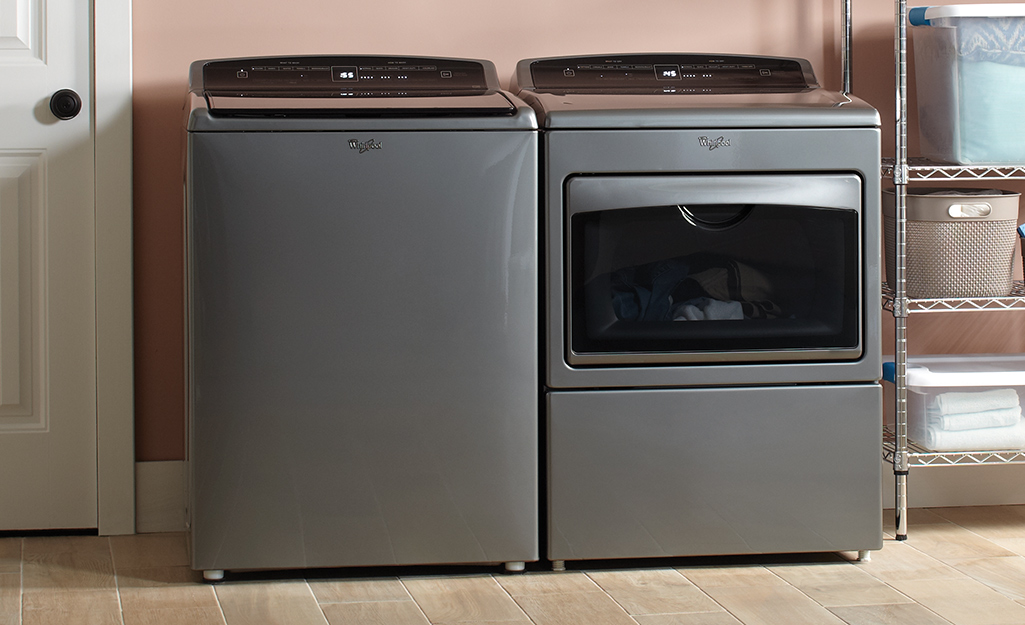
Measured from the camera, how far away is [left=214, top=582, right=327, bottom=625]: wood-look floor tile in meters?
1.63

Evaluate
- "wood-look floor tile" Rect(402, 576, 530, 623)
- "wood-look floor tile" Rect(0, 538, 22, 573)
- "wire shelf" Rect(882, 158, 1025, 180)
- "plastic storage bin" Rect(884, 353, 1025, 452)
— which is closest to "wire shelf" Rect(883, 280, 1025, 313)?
"plastic storage bin" Rect(884, 353, 1025, 452)

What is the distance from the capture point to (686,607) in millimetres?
1681

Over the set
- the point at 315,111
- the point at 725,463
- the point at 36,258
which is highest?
the point at 315,111

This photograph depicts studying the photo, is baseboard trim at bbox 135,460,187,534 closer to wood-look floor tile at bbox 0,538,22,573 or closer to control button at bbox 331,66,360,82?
wood-look floor tile at bbox 0,538,22,573

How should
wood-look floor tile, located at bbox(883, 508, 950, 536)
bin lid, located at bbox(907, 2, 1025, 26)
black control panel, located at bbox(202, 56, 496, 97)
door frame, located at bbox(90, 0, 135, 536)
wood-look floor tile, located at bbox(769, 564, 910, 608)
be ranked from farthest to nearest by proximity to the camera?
1. wood-look floor tile, located at bbox(883, 508, 950, 536)
2. door frame, located at bbox(90, 0, 135, 536)
3. bin lid, located at bbox(907, 2, 1025, 26)
4. black control panel, located at bbox(202, 56, 496, 97)
5. wood-look floor tile, located at bbox(769, 564, 910, 608)

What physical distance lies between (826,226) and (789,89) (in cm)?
33

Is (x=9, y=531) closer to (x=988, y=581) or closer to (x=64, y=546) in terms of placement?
(x=64, y=546)

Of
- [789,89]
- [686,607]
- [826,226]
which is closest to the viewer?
[686,607]

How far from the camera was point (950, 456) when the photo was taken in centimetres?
202

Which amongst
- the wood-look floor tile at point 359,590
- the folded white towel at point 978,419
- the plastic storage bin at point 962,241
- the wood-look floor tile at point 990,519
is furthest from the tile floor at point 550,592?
the plastic storage bin at point 962,241

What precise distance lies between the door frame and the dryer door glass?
912 millimetres

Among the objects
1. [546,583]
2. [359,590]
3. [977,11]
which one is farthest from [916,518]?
[359,590]

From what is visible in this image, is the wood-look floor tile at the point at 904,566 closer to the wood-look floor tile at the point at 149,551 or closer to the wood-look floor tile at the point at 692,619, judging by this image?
the wood-look floor tile at the point at 692,619

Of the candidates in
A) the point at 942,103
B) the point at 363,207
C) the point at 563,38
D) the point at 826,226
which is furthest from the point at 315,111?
the point at 942,103
